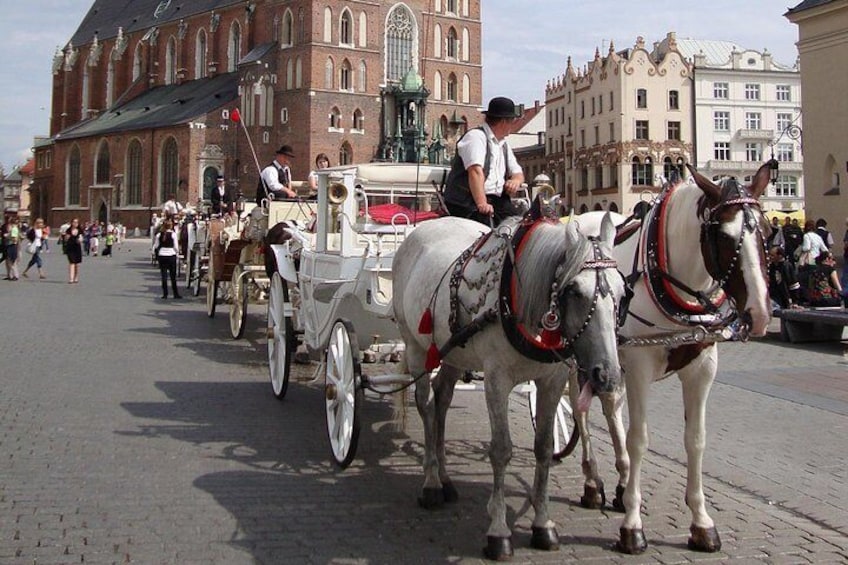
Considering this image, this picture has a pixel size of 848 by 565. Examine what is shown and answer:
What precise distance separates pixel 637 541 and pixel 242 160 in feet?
192

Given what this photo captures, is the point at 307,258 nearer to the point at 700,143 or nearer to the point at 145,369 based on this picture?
the point at 145,369

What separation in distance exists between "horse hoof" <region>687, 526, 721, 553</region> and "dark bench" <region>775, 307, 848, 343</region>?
330 inches

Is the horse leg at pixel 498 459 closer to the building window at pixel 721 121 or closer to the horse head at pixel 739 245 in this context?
the horse head at pixel 739 245

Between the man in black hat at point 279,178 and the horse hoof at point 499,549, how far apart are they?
6.92 metres

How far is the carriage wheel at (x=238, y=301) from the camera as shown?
463 inches

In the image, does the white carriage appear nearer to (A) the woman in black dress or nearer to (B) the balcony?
(A) the woman in black dress

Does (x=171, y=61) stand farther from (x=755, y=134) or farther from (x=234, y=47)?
(x=755, y=134)

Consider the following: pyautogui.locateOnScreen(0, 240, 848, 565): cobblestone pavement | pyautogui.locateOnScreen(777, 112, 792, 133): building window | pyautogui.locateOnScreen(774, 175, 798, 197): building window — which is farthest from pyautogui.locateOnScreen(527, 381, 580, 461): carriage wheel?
pyautogui.locateOnScreen(777, 112, 792, 133): building window

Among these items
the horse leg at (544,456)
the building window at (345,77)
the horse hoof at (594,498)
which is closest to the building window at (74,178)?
the building window at (345,77)

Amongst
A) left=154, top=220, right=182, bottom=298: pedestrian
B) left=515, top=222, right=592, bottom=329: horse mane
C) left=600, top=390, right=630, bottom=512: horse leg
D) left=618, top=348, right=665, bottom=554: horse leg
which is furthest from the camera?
left=154, top=220, right=182, bottom=298: pedestrian

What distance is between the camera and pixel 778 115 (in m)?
65.9

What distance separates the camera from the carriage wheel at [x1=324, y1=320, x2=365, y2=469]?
18.2 ft

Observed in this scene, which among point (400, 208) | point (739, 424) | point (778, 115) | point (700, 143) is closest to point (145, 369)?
point (400, 208)

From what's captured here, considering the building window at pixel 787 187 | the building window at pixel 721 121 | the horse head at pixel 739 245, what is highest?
the building window at pixel 721 121
